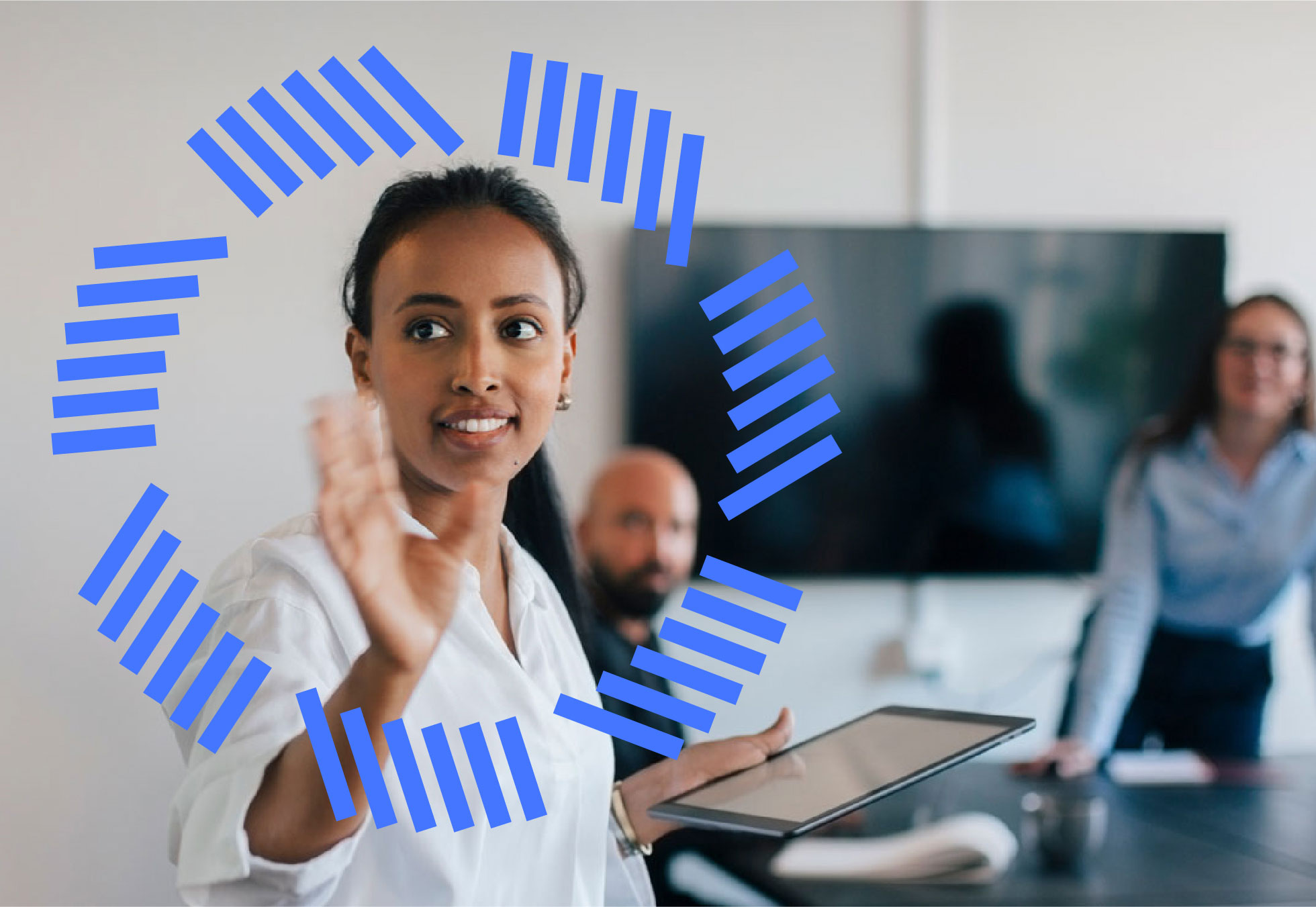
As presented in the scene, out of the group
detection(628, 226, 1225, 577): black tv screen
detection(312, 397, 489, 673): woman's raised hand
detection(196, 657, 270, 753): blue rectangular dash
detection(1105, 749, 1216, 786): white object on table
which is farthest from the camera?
detection(628, 226, 1225, 577): black tv screen

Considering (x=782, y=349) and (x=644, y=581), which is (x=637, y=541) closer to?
(x=644, y=581)

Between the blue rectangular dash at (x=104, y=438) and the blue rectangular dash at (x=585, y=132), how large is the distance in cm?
35

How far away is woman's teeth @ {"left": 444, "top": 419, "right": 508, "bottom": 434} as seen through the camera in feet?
2.55

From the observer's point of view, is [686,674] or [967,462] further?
[967,462]

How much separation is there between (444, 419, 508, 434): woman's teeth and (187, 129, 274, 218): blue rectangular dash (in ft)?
0.92

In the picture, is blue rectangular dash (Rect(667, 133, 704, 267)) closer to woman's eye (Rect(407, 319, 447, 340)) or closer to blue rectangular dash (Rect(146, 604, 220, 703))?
woman's eye (Rect(407, 319, 447, 340))

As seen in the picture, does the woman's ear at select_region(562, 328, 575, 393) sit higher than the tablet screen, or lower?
higher

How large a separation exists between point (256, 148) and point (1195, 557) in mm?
1625

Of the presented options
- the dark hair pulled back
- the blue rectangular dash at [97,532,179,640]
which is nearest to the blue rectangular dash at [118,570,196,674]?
the blue rectangular dash at [97,532,179,640]

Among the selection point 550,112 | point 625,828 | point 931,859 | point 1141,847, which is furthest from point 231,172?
point 1141,847

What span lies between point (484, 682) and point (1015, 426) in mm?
1797

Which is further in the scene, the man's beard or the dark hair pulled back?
the man's beard

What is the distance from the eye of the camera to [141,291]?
2.90ft

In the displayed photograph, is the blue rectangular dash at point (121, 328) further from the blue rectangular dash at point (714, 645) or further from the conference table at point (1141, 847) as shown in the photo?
the conference table at point (1141, 847)
